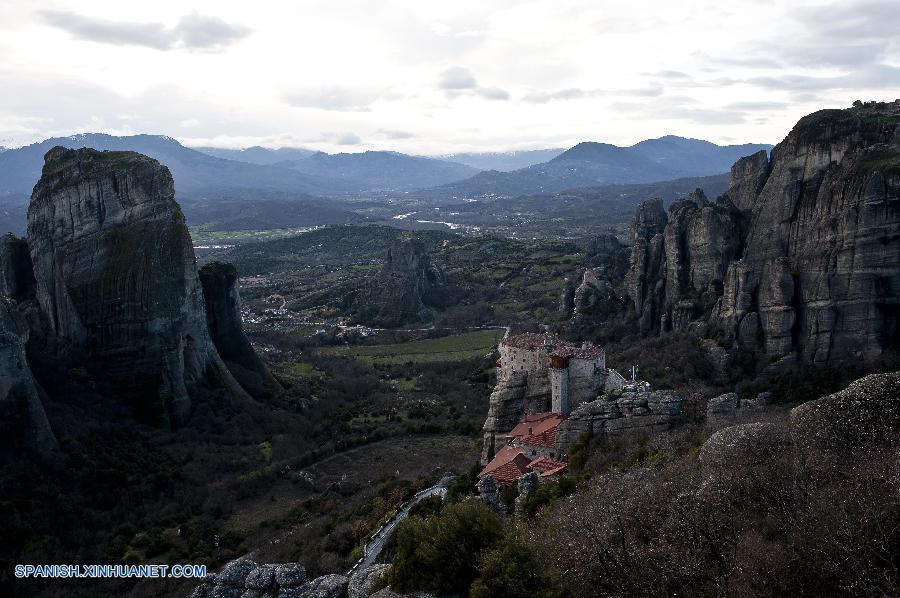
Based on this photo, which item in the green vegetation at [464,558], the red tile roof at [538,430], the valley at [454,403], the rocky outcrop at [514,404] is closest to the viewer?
the green vegetation at [464,558]

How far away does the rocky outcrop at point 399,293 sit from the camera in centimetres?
9962

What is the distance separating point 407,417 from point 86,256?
83.5 feet

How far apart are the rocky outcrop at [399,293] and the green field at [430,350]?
498 inches

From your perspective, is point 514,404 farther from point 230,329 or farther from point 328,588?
point 230,329

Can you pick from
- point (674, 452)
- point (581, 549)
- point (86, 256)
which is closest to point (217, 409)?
point (86, 256)

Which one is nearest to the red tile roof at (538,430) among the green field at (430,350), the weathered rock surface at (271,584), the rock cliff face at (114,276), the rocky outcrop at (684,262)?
the weathered rock surface at (271,584)

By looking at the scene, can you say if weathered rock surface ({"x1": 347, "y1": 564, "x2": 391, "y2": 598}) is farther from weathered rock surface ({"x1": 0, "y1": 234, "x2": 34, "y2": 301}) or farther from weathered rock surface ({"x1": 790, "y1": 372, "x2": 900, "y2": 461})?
weathered rock surface ({"x1": 0, "y1": 234, "x2": 34, "y2": 301})

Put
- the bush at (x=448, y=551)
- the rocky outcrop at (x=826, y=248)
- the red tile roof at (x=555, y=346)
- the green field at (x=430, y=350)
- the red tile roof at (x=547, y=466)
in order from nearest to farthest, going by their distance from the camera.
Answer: the bush at (x=448, y=551) < the red tile roof at (x=547, y=466) < the red tile roof at (x=555, y=346) < the rocky outcrop at (x=826, y=248) < the green field at (x=430, y=350)

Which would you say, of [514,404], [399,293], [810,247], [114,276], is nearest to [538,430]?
[514,404]

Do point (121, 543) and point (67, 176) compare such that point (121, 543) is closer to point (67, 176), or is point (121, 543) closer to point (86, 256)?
point (86, 256)

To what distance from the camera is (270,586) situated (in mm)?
22516

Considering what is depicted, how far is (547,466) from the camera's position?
29219mm

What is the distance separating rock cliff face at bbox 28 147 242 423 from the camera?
A: 153ft

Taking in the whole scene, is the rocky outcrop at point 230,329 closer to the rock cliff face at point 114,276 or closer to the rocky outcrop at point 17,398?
the rock cliff face at point 114,276
